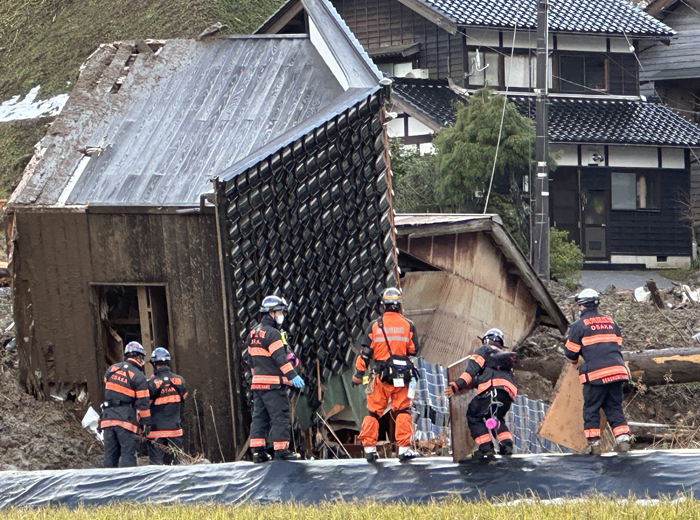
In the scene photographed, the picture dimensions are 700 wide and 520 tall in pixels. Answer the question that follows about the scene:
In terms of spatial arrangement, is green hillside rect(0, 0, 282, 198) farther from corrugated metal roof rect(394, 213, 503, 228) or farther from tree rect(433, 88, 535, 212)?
corrugated metal roof rect(394, 213, 503, 228)

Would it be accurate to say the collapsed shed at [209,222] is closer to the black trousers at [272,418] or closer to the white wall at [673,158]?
the black trousers at [272,418]

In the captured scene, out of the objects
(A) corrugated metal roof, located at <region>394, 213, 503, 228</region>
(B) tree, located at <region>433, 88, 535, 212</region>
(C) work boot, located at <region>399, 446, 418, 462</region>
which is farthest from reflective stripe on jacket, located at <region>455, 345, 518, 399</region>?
(B) tree, located at <region>433, 88, 535, 212</region>

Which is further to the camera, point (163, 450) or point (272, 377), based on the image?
point (163, 450)

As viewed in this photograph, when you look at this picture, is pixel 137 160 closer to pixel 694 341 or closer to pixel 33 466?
pixel 33 466

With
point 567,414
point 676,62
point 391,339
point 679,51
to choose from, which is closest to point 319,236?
point 391,339

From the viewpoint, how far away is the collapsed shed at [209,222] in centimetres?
1352

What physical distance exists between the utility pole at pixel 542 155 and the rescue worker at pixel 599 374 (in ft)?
38.5

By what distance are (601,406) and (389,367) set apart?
2.33 meters

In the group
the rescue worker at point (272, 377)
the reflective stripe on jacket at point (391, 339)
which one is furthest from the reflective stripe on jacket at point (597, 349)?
the rescue worker at point (272, 377)

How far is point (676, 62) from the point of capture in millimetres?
36188

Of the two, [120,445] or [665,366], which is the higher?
[665,366]

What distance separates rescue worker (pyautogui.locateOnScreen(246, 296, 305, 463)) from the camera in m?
11.7

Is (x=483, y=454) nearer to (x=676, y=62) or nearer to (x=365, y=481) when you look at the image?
(x=365, y=481)

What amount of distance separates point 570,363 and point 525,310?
6.91 m
